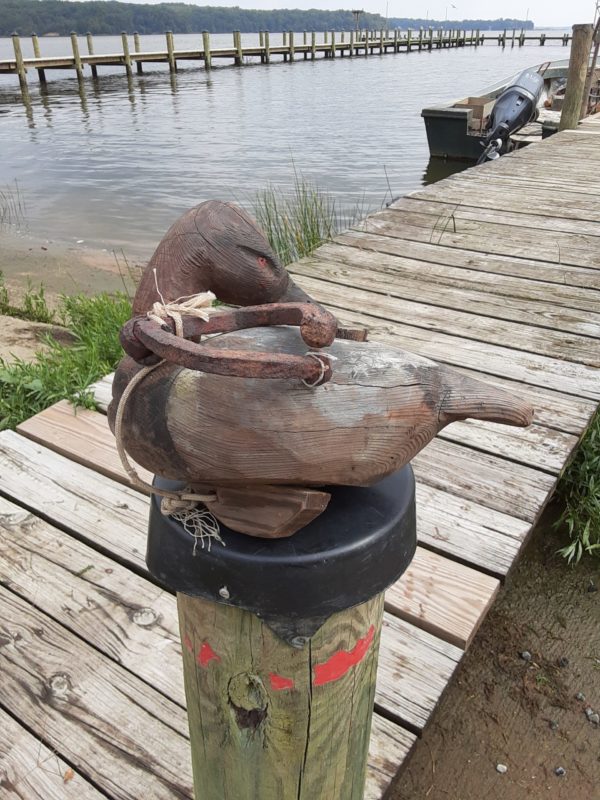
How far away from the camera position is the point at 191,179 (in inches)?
527

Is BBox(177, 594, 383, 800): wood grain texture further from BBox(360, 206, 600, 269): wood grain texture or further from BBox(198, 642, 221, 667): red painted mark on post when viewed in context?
BBox(360, 206, 600, 269): wood grain texture

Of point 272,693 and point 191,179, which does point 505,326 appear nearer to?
point 272,693

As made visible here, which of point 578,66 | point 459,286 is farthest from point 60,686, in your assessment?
point 578,66

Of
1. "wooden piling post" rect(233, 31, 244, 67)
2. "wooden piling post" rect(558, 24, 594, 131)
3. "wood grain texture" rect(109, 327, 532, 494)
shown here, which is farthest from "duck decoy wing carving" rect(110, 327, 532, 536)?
"wooden piling post" rect(233, 31, 244, 67)

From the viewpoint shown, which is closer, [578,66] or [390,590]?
[390,590]

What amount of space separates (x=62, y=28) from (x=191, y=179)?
87.1 meters

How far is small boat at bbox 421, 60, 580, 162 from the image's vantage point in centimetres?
1038

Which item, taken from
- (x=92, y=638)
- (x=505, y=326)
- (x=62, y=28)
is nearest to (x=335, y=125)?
(x=505, y=326)

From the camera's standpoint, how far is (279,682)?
103 centimetres

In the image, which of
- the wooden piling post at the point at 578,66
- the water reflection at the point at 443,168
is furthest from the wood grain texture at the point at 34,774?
the water reflection at the point at 443,168

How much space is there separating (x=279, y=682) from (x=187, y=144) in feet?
58.9

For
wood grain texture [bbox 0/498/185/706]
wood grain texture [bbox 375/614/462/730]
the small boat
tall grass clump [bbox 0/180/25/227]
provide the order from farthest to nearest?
tall grass clump [bbox 0/180/25/227]
the small boat
wood grain texture [bbox 0/498/185/706]
wood grain texture [bbox 375/614/462/730]

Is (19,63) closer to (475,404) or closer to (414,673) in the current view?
(414,673)

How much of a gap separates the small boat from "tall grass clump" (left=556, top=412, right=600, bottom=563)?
8.19 meters
